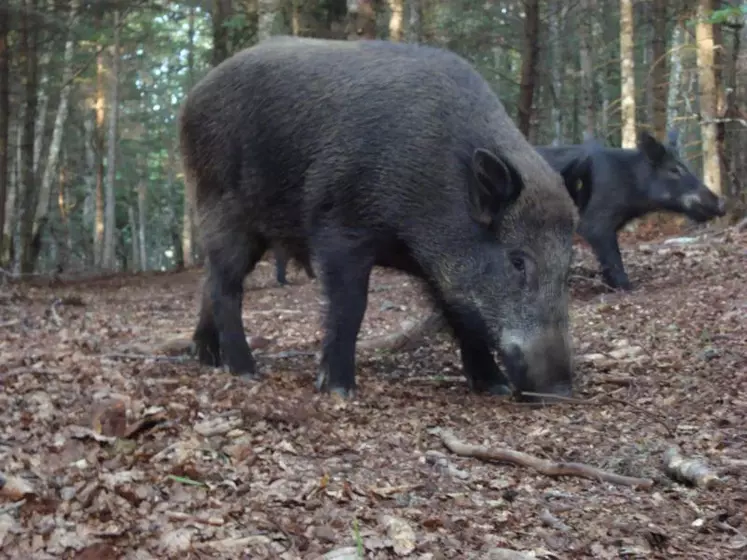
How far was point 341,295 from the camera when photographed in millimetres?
5527

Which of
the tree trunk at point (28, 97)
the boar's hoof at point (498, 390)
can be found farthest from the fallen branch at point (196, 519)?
the tree trunk at point (28, 97)

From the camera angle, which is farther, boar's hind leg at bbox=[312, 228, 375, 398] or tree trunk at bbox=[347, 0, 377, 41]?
tree trunk at bbox=[347, 0, 377, 41]

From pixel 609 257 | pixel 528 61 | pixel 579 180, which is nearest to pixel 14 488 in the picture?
pixel 579 180

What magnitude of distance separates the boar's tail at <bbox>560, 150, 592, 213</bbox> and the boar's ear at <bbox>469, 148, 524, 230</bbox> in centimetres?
57

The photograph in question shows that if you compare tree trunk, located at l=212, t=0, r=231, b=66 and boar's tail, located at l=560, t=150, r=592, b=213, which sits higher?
tree trunk, located at l=212, t=0, r=231, b=66

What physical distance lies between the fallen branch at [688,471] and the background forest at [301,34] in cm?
337

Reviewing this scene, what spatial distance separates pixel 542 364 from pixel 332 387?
1229 millimetres

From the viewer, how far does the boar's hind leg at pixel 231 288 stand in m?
6.05

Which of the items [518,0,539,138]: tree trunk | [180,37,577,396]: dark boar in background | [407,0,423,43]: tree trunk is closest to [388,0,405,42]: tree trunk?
[518,0,539,138]: tree trunk

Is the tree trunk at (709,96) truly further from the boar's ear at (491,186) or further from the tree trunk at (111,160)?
the tree trunk at (111,160)

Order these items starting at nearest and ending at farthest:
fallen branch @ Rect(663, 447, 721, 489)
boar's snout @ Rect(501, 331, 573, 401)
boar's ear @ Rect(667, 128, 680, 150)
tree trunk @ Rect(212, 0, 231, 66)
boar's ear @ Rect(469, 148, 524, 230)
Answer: fallen branch @ Rect(663, 447, 721, 489)
boar's snout @ Rect(501, 331, 573, 401)
boar's ear @ Rect(469, 148, 524, 230)
boar's ear @ Rect(667, 128, 680, 150)
tree trunk @ Rect(212, 0, 231, 66)

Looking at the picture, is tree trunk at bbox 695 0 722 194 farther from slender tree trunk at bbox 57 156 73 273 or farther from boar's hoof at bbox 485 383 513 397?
slender tree trunk at bbox 57 156 73 273

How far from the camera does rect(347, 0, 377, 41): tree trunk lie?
1040cm

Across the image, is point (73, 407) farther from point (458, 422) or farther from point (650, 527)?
point (650, 527)
